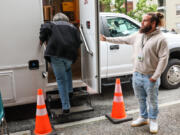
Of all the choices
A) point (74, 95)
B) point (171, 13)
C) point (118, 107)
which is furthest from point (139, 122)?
point (171, 13)

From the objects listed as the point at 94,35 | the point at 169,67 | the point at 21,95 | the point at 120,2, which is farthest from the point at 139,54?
the point at 120,2

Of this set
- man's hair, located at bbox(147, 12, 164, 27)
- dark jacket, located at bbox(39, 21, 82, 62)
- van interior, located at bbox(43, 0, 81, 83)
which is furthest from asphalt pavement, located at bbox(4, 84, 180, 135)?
man's hair, located at bbox(147, 12, 164, 27)

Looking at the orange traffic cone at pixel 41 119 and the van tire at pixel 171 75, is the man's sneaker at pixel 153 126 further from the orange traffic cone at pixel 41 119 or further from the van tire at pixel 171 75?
the van tire at pixel 171 75

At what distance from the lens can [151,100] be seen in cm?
366

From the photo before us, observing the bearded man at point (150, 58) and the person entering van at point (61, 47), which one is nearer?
the bearded man at point (150, 58)

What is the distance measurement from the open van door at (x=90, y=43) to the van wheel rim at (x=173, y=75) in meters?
2.07

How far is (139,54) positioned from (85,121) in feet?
5.13

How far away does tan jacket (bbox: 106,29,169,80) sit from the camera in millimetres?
3422

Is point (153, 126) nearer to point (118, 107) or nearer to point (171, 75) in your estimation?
point (118, 107)

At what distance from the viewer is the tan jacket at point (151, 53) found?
342 centimetres

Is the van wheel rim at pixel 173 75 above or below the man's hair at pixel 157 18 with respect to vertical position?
below

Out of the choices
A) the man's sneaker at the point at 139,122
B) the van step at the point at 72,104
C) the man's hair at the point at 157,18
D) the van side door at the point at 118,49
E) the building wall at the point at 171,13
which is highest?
the building wall at the point at 171,13

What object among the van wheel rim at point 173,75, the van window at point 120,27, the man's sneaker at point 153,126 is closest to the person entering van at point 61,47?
the van window at point 120,27

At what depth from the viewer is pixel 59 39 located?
4.05 meters
